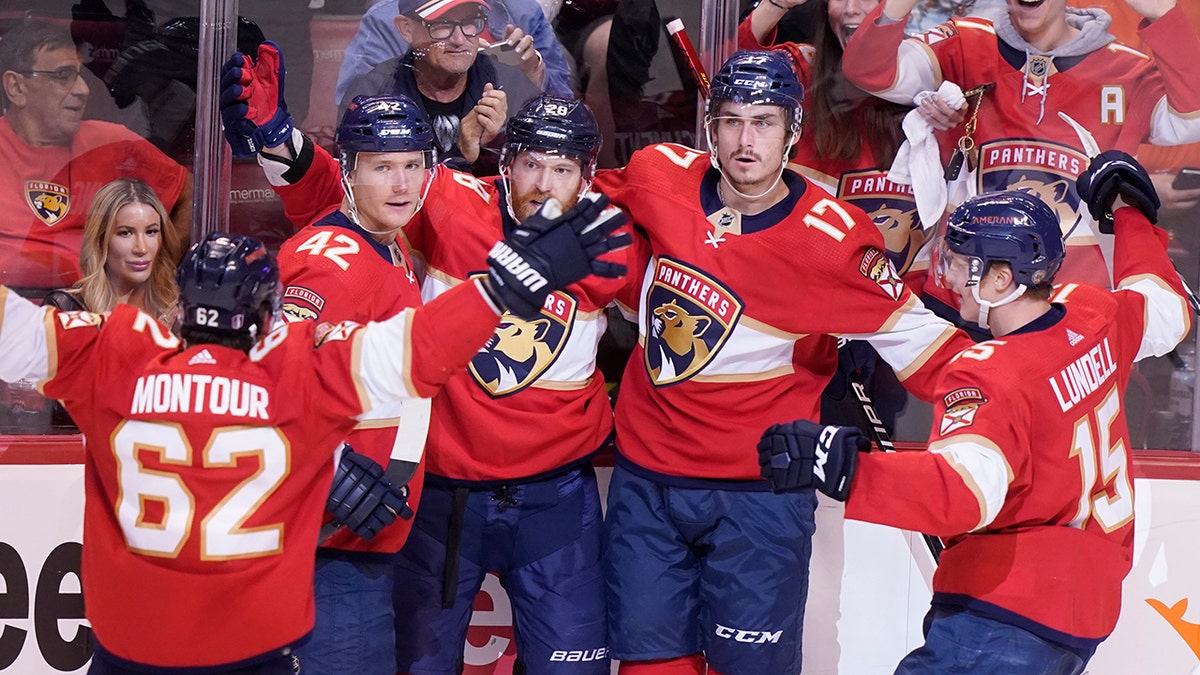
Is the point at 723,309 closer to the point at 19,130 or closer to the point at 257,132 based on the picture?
the point at 257,132

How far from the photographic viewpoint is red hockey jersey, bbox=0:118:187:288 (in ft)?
10.9

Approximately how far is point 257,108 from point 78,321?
0.91 meters

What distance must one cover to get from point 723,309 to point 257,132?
1.15 meters

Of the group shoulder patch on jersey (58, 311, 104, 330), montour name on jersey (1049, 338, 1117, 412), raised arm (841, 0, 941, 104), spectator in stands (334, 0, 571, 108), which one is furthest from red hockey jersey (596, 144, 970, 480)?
shoulder patch on jersey (58, 311, 104, 330)

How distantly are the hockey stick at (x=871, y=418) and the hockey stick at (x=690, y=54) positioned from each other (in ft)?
2.64

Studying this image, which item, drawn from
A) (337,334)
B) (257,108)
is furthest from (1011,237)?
(257,108)

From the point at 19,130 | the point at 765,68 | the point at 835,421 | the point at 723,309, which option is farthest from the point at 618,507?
the point at 19,130

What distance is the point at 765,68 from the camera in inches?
112

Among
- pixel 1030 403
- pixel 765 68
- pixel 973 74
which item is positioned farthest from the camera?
pixel 973 74

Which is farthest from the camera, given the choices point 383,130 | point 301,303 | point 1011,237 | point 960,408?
point 383,130

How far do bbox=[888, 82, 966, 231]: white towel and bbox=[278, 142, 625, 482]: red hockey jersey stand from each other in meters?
0.88

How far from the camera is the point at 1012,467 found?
2.32m

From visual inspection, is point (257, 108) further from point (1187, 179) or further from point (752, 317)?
point (1187, 179)

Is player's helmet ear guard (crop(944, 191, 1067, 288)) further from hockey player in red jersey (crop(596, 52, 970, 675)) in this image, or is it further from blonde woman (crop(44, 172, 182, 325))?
blonde woman (crop(44, 172, 182, 325))
